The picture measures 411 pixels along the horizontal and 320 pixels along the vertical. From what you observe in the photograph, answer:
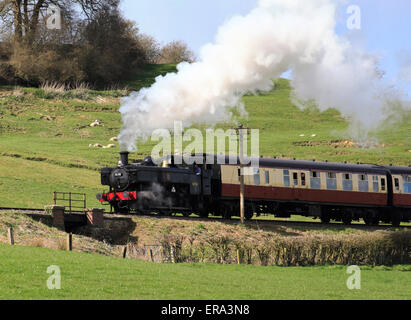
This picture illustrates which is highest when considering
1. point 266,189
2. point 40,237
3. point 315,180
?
point 315,180

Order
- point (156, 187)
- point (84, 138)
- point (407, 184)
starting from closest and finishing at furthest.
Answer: point (156, 187), point (407, 184), point (84, 138)

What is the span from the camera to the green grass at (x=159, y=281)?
17.8m

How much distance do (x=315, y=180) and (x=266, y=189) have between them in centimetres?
390

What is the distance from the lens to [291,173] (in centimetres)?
4219

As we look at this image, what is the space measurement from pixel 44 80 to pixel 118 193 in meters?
62.0

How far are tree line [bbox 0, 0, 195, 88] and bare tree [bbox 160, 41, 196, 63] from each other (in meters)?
31.4

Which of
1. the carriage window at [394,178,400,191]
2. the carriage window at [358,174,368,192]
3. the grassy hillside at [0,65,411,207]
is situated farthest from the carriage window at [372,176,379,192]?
the grassy hillside at [0,65,411,207]

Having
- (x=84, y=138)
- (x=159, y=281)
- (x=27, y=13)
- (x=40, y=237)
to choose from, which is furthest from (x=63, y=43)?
(x=159, y=281)

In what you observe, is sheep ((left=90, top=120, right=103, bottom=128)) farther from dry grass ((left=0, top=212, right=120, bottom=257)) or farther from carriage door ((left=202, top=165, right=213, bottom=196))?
dry grass ((left=0, top=212, right=120, bottom=257))

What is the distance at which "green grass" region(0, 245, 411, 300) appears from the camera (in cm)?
1783

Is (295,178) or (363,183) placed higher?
(295,178)

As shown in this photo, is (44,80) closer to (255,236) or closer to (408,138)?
(408,138)

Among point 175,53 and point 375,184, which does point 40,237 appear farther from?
point 175,53

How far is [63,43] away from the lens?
326ft
